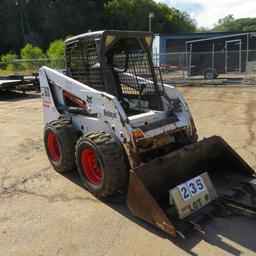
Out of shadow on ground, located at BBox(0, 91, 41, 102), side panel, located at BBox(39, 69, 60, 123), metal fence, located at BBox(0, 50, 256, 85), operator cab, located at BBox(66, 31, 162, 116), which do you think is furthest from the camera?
metal fence, located at BBox(0, 50, 256, 85)

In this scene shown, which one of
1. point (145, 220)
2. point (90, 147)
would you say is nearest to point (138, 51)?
point (90, 147)

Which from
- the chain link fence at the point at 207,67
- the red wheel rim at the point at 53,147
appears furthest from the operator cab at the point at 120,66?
the chain link fence at the point at 207,67

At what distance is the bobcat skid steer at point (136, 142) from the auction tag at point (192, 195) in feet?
0.04

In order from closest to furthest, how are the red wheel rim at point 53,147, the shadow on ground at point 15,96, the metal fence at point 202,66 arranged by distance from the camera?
the red wheel rim at point 53,147
the shadow on ground at point 15,96
the metal fence at point 202,66

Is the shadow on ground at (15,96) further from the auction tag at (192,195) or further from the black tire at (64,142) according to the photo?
the auction tag at (192,195)

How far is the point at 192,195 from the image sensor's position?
416 centimetres

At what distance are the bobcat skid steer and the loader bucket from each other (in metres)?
0.01

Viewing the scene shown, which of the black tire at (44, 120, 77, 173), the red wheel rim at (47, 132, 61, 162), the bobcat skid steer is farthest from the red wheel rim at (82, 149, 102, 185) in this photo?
the red wheel rim at (47, 132, 61, 162)

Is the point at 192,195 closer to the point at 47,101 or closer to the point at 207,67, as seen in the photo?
the point at 47,101

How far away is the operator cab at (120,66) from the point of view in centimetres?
509

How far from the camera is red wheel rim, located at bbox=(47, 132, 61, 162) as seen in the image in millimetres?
5944

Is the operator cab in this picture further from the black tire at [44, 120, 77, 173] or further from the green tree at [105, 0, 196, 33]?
the green tree at [105, 0, 196, 33]

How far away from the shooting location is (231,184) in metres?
4.84

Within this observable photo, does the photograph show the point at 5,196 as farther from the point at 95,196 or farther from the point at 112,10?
the point at 112,10
